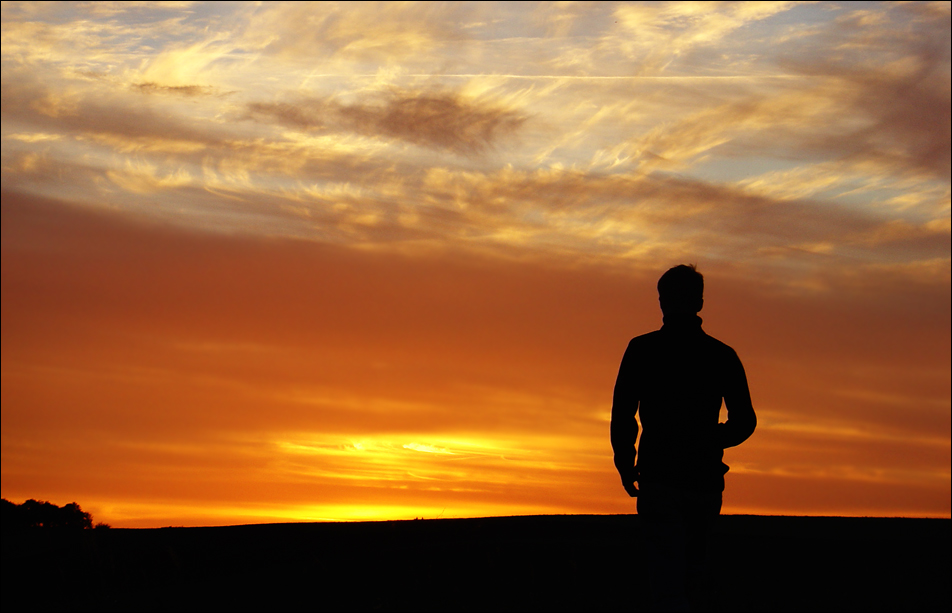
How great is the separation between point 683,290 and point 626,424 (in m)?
0.80

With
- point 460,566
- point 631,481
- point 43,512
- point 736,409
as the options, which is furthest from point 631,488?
point 43,512

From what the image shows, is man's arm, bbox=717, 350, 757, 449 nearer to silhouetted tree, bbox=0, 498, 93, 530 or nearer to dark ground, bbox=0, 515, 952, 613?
dark ground, bbox=0, 515, 952, 613

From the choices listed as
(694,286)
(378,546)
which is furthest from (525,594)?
(694,286)

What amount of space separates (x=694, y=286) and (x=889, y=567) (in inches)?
210

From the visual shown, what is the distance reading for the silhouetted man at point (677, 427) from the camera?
5434mm

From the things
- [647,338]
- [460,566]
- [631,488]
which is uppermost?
[647,338]

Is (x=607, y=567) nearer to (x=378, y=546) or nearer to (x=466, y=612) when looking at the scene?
(x=466, y=612)

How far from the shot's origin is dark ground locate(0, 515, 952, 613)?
8664mm

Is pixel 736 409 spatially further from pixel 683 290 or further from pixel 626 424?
pixel 683 290

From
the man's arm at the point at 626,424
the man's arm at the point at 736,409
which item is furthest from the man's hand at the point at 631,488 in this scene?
the man's arm at the point at 736,409

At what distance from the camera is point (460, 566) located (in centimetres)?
921

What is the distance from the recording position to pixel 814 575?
924cm

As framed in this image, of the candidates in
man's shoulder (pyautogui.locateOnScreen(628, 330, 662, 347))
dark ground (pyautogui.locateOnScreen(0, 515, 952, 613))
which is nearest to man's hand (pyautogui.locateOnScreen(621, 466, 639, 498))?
man's shoulder (pyautogui.locateOnScreen(628, 330, 662, 347))

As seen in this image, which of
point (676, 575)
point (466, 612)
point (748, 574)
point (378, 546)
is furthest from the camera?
point (378, 546)
